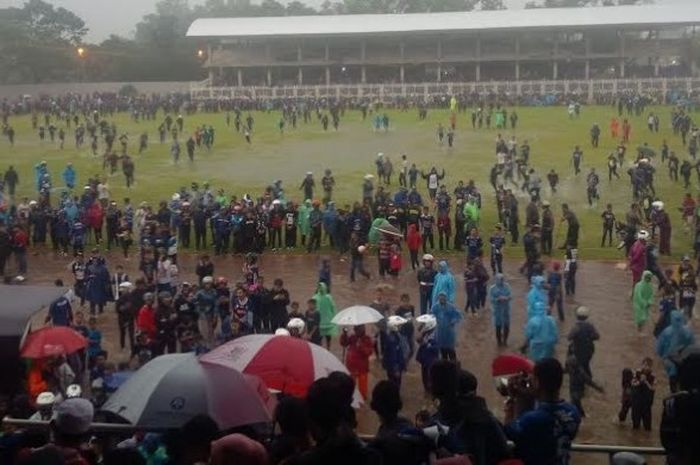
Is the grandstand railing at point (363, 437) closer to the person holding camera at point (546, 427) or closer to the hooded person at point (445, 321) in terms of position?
the person holding camera at point (546, 427)

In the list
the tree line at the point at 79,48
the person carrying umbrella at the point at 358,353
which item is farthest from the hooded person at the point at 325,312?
the tree line at the point at 79,48

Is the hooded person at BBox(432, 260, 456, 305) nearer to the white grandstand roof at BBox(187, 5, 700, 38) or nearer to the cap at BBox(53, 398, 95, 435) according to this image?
the cap at BBox(53, 398, 95, 435)

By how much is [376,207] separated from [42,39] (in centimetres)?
5768

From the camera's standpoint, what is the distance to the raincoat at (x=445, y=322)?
Result: 11.1 m

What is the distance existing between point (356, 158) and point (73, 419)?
2603 centimetres

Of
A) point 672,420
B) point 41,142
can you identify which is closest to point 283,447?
point 672,420

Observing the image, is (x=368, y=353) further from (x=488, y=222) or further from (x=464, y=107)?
(x=464, y=107)

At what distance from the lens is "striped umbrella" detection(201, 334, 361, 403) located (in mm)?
6617

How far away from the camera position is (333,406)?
13.6ft

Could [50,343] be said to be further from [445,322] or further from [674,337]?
[674,337]

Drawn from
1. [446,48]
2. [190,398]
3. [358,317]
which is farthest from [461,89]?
[190,398]

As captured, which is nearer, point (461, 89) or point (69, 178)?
point (69, 178)

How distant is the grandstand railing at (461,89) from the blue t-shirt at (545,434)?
160 ft

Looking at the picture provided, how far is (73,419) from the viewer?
15.0ft
